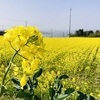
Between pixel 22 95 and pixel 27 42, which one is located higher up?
pixel 27 42

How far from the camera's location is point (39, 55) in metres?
1.36

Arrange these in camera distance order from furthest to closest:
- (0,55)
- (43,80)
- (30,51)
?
(0,55) < (43,80) < (30,51)

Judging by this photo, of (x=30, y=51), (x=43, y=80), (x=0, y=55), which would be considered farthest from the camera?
(x=0, y=55)

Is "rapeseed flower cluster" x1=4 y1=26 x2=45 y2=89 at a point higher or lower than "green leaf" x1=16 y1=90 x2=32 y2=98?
higher

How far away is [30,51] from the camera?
4.43 ft

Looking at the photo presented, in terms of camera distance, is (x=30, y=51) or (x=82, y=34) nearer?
(x=30, y=51)

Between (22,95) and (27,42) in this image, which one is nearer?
(27,42)

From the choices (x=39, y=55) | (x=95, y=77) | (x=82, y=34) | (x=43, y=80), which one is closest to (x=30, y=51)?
(x=39, y=55)

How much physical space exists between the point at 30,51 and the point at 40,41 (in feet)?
0.20

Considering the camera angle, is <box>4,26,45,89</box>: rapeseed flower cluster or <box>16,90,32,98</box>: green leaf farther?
<box>16,90,32,98</box>: green leaf

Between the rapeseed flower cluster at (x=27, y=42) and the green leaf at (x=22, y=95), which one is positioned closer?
the rapeseed flower cluster at (x=27, y=42)

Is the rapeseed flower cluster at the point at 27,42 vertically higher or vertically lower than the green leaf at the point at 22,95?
higher

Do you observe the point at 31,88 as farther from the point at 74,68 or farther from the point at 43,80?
the point at 74,68

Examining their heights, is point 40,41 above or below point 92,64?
above
